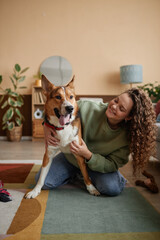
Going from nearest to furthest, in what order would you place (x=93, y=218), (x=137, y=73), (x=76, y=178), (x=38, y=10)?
(x=93, y=218), (x=76, y=178), (x=137, y=73), (x=38, y=10)

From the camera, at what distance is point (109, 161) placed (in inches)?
63.1

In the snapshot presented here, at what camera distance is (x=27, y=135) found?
15.3ft

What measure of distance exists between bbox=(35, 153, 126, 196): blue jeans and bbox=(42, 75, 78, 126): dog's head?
482 millimetres

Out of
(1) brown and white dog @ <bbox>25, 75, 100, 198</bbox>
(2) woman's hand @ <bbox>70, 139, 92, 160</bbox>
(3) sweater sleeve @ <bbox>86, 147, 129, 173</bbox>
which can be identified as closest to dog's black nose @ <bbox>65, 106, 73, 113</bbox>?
(1) brown and white dog @ <bbox>25, 75, 100, 198</bbox>

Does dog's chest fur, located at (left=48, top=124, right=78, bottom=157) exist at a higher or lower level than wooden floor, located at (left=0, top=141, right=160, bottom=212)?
higher

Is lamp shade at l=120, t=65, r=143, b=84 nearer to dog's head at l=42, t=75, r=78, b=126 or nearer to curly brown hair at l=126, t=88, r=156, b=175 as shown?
curly brown hair at l=126, t=88, r=156, b=175

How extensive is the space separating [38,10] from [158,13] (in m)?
2.65

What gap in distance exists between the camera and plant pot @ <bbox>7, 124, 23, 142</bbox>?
13.9 feet

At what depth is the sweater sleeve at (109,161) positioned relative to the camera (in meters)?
1.54

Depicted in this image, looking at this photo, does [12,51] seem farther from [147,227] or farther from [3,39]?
[147,227]

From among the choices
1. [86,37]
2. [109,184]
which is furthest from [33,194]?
[86,37]

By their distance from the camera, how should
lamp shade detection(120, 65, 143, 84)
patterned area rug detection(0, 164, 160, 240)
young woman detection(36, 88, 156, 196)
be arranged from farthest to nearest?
lamp shade detection(120, 65, 143, 84) → young woman detection(36, 88, 156, 196) → patterned area rug detection(0, 164, 160, 240)

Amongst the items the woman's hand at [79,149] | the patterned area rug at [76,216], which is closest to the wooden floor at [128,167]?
the patterned area rug at [76,216]

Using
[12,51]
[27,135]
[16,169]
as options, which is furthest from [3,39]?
[16,169]
